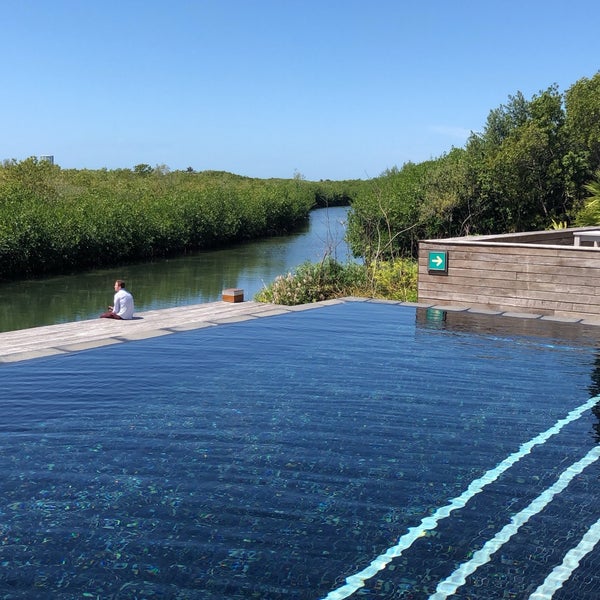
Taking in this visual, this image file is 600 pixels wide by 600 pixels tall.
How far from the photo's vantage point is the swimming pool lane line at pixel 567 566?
12.9 feet

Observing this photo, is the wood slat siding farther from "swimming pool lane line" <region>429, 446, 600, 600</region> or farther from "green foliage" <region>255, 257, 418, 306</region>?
"swimming pool lane line" <region>429, 446, 600, 600</region>

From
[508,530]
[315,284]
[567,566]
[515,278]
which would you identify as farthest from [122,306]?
[567,566]

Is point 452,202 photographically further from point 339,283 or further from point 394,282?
point 339,283

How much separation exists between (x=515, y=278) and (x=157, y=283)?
18372 mm

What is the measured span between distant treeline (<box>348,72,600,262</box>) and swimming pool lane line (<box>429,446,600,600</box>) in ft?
77.7

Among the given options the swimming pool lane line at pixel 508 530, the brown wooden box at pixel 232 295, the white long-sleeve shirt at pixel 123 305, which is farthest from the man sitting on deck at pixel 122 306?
the swimming pool lane line at pixel 508 530

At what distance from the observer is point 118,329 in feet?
36.7

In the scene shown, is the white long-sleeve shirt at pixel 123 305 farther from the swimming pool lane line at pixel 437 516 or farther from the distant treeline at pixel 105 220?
the distant treeline at pixel 105 220

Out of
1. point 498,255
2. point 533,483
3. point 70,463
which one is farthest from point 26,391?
point 498,255

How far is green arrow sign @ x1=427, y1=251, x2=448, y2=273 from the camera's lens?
13094 mm

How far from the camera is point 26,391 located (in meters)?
7.55

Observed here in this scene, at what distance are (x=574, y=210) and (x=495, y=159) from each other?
3.76 metres

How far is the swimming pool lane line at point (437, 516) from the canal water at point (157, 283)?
1035 centimetres

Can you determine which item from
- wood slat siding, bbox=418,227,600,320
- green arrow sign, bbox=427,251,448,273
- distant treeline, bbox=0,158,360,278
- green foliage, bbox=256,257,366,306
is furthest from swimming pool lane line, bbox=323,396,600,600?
distant treeline, bbox=0,158,360,278
